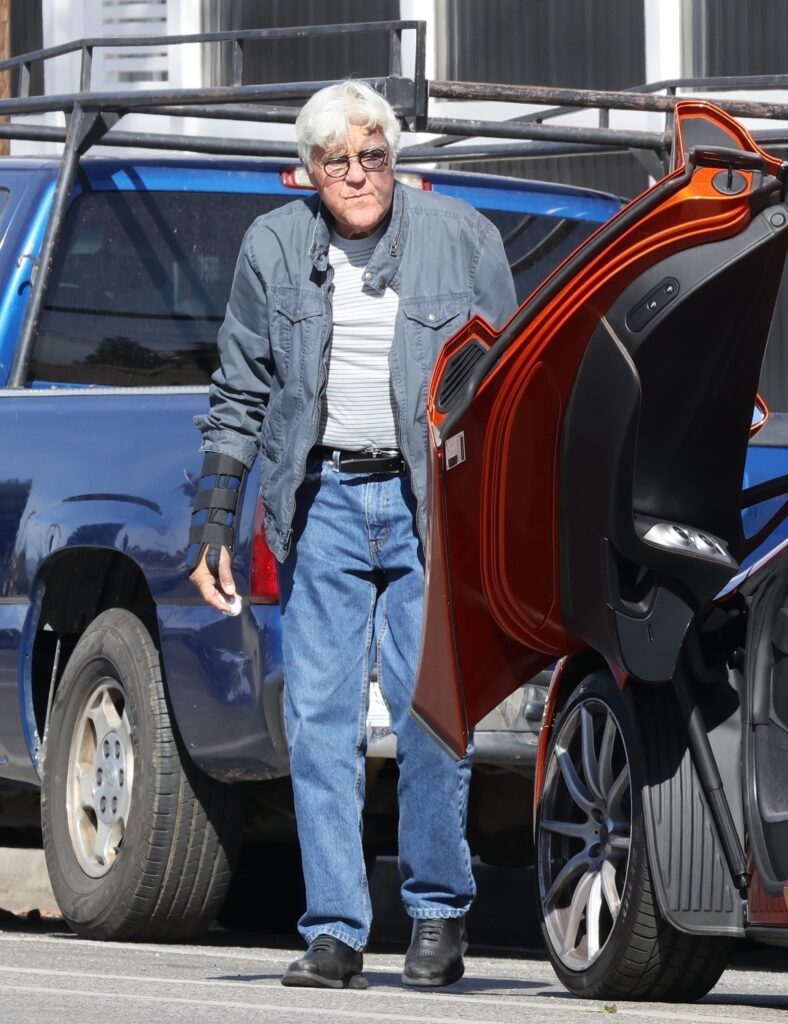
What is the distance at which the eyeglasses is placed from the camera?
5602mm

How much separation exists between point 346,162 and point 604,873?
1.64 m

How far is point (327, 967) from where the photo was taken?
5.49 m

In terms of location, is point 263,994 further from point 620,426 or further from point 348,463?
point 620,426

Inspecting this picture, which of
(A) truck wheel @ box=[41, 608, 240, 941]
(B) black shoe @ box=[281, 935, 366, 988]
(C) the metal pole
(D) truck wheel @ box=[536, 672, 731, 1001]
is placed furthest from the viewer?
(C) the metal pole

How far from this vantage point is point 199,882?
6.76 m

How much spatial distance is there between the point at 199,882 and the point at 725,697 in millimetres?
2245

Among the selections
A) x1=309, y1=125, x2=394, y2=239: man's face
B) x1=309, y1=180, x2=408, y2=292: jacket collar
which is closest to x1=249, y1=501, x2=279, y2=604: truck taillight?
x1=309, y1=180, x2=408, y2=292: jacket collar

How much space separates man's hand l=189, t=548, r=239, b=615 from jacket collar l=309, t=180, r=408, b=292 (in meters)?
0.67

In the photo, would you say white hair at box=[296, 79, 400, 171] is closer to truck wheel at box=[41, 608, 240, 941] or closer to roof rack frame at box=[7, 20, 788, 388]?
roof rack frame at box=[7, 20, 788, 388]

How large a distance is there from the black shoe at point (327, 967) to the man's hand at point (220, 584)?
75 cm

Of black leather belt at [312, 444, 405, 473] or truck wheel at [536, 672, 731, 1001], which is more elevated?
black leather belt at [312, 444, 405, 473]

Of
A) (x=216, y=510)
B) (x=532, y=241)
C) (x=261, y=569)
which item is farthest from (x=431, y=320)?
(x=532, y=241)

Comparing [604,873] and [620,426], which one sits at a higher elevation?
[620,426]

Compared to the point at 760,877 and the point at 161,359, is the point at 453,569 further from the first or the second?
the point at 161,359
